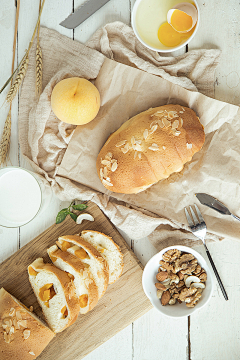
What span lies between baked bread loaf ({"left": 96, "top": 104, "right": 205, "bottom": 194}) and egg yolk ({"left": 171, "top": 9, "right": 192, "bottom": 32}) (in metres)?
0.46

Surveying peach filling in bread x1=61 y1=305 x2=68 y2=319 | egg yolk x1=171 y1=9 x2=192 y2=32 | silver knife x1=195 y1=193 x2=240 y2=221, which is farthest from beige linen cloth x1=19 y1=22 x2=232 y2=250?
peach filling in bread x1=61 y1=305 x2=68 y2=319

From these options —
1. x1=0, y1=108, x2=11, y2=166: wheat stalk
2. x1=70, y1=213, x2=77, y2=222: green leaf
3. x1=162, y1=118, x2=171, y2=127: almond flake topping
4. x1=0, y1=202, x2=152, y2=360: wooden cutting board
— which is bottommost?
x1=0, y1=202, x2=152, y2=360: wooden cutting board

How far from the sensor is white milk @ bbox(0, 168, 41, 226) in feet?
5.44

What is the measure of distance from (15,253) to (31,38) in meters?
1.38

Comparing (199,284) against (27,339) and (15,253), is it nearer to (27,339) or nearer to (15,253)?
(27,339)

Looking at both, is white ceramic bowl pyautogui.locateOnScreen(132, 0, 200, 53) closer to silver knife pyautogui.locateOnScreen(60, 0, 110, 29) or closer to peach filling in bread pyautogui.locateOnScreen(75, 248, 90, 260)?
silver knife pyautogui.locateOnScreen(60, 0, 110, 29)

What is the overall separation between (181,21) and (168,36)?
105mm

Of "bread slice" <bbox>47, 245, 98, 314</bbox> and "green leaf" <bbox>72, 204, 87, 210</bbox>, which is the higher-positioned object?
"green leaf" <bbox>72, 204, 87, 210</bbox>

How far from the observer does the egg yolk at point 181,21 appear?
163 centimetres

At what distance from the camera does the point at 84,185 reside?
1.79 meters

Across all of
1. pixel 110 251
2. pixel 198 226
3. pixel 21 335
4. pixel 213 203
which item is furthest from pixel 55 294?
pixel 213 203

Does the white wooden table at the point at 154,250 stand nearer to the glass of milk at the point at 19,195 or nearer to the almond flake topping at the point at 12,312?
the glass of milk at the point at 19,195

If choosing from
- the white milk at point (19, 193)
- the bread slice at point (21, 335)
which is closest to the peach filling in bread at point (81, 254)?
the white milk at point (19, 193)

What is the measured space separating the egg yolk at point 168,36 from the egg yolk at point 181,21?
40 mm
